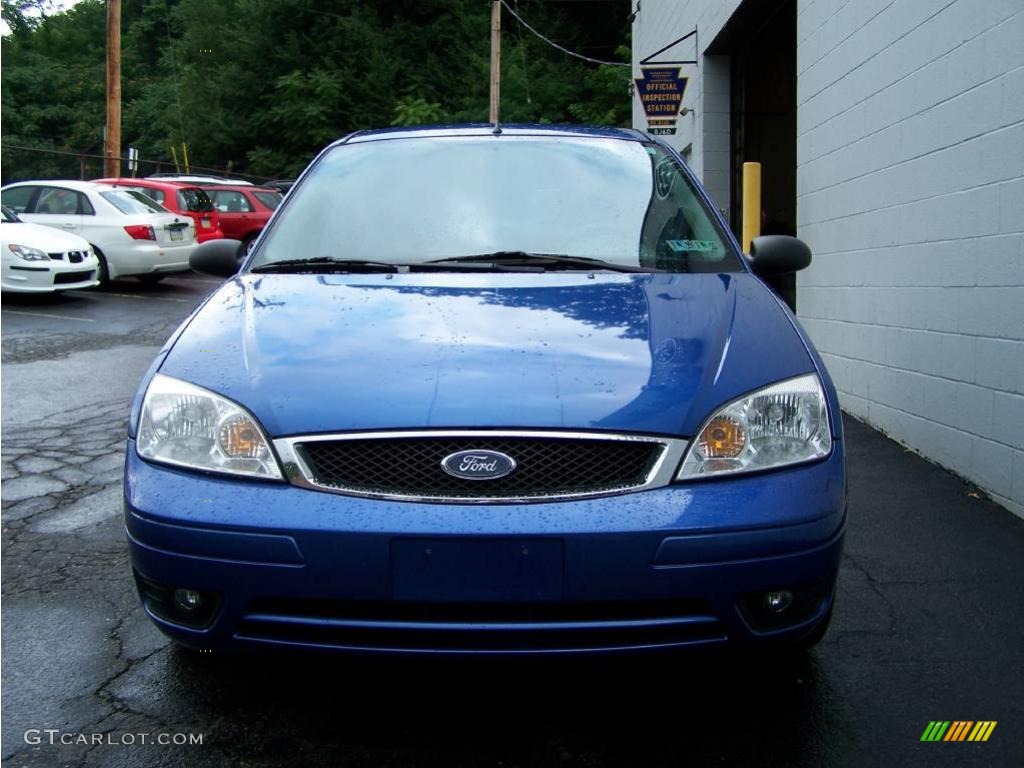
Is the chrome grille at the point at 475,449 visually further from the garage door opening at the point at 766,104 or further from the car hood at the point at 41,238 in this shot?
A: the car hood at the point at 41,238

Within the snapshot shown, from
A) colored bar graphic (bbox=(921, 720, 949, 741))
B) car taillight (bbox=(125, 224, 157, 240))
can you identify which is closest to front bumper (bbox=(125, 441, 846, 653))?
colored bar graphic (bbox=(921, 720, 949, 741))

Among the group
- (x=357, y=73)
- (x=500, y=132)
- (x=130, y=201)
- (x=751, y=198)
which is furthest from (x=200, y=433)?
(x=357, y=73)

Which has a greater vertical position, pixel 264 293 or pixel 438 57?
pixel 438 57

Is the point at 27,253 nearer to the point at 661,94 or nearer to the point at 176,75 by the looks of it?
the point at 661,94

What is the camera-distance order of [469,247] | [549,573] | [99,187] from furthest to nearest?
[99,187] < [469,247] < [549,573]

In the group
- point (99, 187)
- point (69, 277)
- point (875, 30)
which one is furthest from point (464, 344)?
point (99, 187)

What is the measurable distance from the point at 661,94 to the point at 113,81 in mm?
16369

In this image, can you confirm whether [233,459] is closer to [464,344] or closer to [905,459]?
[464,344]

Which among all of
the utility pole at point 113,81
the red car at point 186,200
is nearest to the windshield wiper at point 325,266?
the red car at point 186,200

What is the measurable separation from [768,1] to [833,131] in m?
3.06

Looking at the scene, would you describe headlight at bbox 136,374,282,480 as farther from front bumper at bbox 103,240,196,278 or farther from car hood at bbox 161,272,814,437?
front bumper at bbox 103,240,196,278

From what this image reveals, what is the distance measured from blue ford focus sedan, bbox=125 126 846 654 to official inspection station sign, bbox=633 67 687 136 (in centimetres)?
902

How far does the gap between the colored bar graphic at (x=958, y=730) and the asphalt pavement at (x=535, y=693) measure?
24 mm

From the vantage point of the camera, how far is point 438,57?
38.0m
